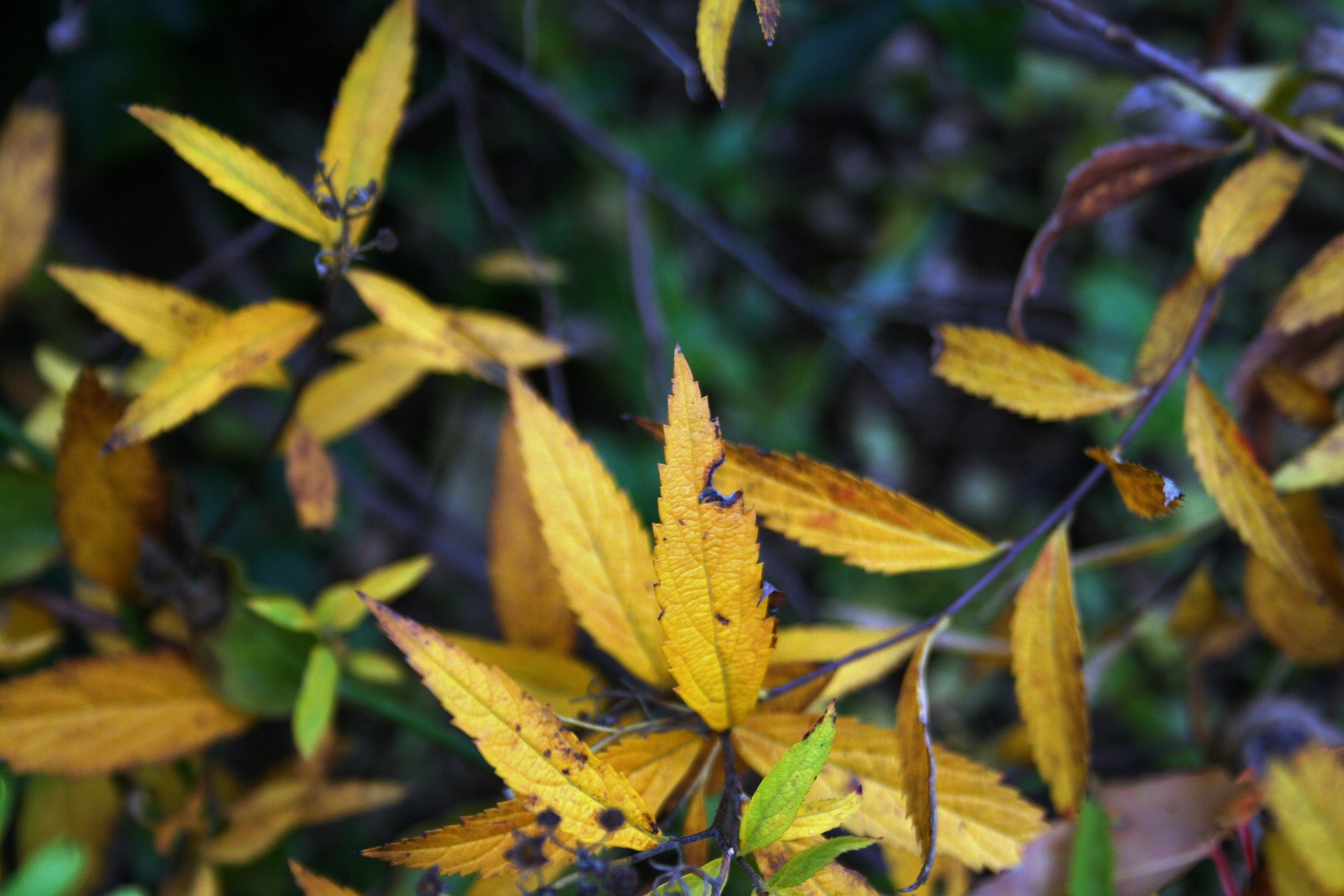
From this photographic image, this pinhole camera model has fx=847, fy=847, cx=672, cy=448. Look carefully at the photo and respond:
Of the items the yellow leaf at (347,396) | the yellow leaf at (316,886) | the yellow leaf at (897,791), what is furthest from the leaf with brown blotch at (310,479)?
the yellow leaf at (897,791)

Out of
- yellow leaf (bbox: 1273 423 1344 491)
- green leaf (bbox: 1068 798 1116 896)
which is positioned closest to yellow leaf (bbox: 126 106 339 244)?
green leaf (bbox: 1068 798 1116 896)

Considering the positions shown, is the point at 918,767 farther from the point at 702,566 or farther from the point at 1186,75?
the point at 1186,75

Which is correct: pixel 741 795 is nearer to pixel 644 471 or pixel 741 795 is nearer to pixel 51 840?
pixel 51 840

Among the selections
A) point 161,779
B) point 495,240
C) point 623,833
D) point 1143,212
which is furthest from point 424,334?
point 1143,212

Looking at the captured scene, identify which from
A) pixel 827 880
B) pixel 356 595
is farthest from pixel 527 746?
pixel 356 595

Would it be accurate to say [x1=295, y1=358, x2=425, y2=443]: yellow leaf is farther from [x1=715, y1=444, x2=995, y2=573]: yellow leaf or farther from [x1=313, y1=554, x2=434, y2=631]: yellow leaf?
[x1=715, y1=444, x2=995, y2=573]: yellow leaf

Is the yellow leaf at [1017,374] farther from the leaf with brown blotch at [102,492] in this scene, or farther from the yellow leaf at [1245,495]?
the leaf with brown blotch at [102,492]

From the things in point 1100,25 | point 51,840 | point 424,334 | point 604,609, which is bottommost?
point 51,840
